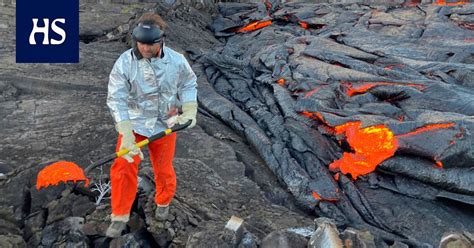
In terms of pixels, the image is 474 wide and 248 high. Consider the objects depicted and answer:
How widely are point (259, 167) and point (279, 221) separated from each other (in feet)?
4.54

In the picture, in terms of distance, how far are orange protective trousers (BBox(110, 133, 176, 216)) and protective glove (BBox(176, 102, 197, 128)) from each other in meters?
0.16

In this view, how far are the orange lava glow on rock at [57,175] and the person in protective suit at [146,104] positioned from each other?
0.87 metres

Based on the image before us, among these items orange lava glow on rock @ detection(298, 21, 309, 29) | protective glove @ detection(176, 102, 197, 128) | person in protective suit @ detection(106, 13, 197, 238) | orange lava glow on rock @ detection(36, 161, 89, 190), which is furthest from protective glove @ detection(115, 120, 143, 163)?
orange lava glow on rock @ detection(298, 21, 309, 29)

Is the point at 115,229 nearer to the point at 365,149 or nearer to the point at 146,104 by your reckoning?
the point at 146,104

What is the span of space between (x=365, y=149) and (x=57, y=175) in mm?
3730

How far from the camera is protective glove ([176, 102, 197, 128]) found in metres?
3.15

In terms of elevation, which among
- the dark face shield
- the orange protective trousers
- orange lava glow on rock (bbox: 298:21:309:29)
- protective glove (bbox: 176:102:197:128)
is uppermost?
the dark face shield

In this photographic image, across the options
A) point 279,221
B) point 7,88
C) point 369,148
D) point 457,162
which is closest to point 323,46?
point 369,148

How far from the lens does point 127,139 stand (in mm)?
2889

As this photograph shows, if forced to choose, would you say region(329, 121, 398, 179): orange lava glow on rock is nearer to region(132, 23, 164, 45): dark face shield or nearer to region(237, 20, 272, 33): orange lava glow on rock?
region(132, 23, 164, 45): dark face shield

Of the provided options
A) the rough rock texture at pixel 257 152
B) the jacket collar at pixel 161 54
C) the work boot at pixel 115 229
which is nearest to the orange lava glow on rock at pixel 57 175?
the rough rock texture at pixel 257 152

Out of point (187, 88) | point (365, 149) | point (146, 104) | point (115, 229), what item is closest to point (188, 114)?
point (187, 88)

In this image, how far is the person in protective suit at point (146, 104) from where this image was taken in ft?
Result: 9.46

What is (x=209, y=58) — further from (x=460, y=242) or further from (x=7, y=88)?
(x=460, y=242)
